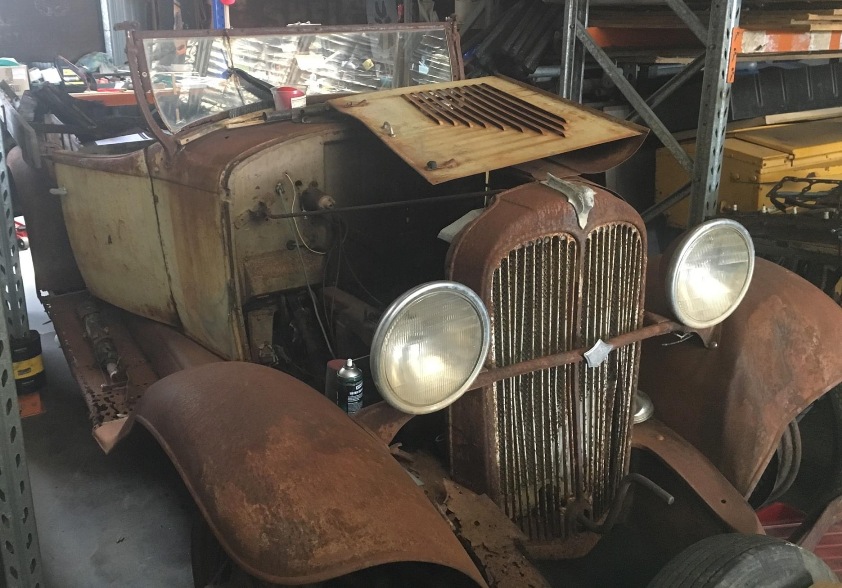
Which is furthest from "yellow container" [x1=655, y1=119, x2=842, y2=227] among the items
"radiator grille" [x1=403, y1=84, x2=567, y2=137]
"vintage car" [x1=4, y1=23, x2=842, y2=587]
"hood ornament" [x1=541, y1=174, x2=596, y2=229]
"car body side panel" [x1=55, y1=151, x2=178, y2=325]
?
"car body side panel" [x1=55, y1=151, x2=178, y2=325]

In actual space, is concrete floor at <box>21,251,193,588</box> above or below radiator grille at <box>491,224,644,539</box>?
below

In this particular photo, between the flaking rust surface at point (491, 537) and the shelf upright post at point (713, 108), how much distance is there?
1.95 m

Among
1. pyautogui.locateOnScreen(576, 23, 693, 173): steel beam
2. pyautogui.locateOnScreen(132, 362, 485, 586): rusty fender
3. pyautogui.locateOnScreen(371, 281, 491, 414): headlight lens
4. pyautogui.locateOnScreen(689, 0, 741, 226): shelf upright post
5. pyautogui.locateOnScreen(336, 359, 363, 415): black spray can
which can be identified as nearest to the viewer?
pyautogui.locateOnScreen(132, 362, 485, 586): rusty fender

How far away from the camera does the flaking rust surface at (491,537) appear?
1.45m

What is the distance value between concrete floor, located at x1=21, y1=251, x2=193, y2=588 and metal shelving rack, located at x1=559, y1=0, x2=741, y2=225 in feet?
7.74

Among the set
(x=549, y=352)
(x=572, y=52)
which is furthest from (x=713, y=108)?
(x=549, y=352)

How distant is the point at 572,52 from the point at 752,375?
2.14 meters

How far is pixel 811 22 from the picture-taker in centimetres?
→ 294

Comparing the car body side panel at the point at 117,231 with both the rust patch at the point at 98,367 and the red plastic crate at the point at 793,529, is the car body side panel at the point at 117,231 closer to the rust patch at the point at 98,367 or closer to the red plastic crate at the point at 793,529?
the rust patch at the point at 98,367

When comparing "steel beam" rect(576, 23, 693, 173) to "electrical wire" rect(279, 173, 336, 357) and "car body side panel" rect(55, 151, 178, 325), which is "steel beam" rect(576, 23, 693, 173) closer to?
"electrical wire" rect(279, 173, 336, 357)

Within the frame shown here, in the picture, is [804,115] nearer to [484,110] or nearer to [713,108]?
[713,108]

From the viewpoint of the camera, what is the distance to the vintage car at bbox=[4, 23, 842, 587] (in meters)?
1.40

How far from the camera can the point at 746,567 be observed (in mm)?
1481

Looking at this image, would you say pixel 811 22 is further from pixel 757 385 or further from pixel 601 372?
pixel 601 372
